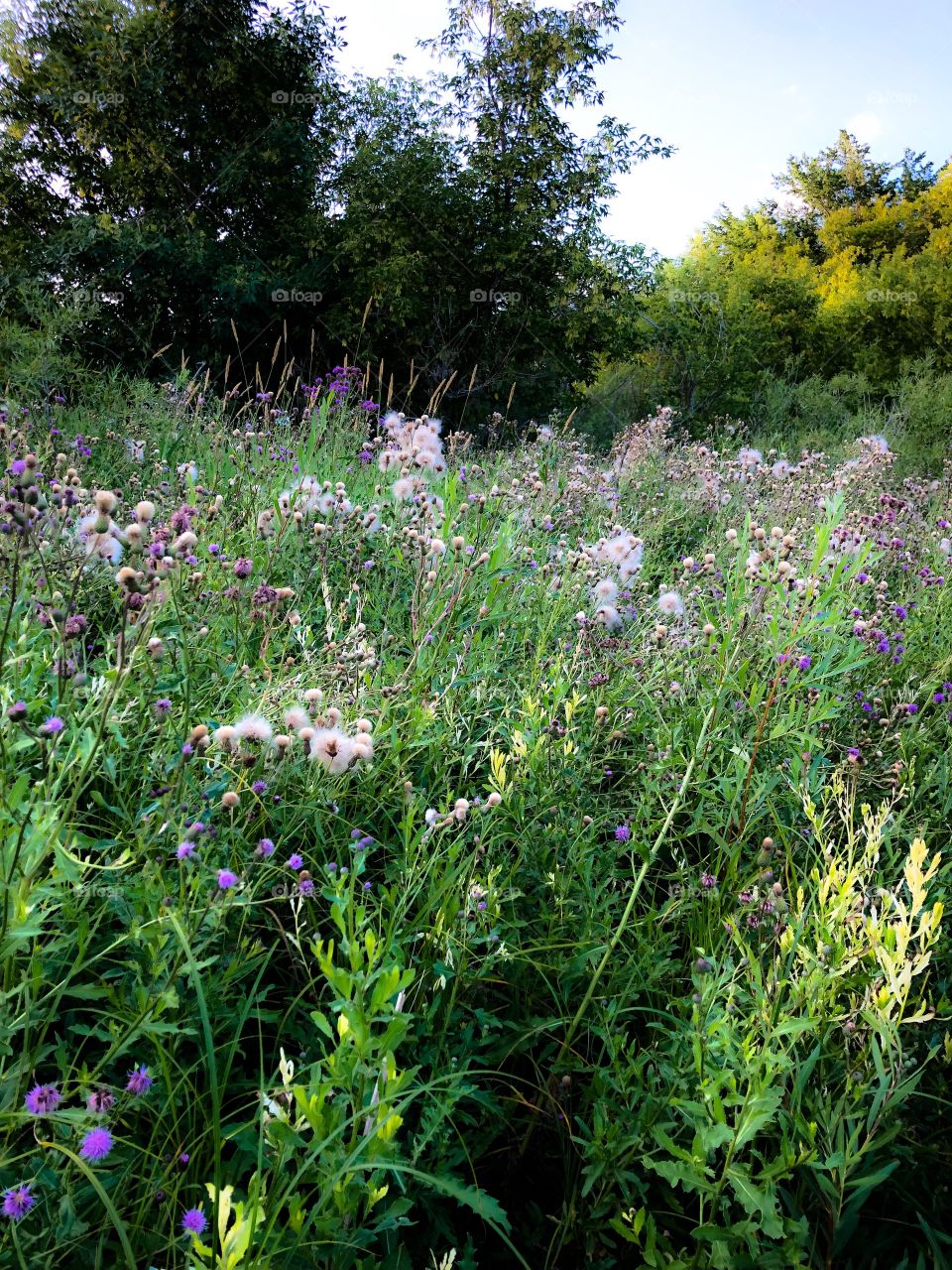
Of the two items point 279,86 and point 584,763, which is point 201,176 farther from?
point 584,763

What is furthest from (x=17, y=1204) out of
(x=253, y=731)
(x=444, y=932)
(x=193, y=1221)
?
(x=253, y=731)

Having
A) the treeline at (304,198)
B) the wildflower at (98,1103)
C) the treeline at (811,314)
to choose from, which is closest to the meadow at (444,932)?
the wildflower at (98,1103)

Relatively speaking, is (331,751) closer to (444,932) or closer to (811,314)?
(444,932)

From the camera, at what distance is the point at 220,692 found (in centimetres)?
215

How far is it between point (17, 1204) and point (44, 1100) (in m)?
0.11

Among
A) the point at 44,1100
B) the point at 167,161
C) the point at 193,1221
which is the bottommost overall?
the point at 193,1221

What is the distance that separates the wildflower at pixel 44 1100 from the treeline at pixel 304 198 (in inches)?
428

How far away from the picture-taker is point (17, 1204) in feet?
3.11

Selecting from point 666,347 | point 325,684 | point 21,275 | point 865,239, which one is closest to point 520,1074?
point 325,684

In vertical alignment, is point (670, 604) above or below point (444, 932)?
above

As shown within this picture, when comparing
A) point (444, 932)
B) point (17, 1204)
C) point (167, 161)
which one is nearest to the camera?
point (17, 1204)

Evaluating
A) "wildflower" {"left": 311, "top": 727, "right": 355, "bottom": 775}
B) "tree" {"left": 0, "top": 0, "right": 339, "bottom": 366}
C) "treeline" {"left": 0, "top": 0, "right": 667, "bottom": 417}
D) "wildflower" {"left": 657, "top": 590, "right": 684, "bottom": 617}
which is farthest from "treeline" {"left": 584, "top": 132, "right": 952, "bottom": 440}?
"wildflower" {"left": 311, "top": 727, "right": 355, "bottom": 775}

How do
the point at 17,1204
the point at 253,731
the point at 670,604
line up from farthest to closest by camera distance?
the point at 670,604 → the point at 253,731 → the point at 17,1204

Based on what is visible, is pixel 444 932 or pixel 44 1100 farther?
pixel 444 932
